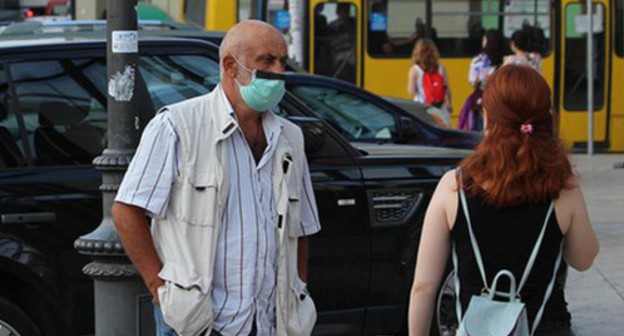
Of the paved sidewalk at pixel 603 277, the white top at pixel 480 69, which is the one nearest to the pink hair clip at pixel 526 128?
the paved sidewalk at pixel 603 277

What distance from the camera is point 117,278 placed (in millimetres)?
4777

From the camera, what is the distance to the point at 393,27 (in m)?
18.6

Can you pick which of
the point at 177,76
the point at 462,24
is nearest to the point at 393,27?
the point at 462,24

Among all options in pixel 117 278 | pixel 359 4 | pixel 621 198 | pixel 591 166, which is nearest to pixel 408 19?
pixel 359 4

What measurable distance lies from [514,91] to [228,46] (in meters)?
0.87

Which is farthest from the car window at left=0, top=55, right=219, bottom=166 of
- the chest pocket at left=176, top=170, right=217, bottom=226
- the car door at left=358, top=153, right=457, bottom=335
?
the chest pocket at left=176, top=170, right=217, bottom=226

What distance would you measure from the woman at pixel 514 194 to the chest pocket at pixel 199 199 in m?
0.64

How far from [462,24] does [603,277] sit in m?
9.32

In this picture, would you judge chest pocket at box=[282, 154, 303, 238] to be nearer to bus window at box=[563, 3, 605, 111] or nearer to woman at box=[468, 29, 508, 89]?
woman at box=[468, 29, 508, 89]

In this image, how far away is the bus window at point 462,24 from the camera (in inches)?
726

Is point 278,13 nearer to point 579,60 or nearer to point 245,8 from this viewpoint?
point 245,8

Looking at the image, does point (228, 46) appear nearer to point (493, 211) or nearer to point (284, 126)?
point (284, 126)

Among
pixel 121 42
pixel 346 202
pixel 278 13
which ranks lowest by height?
pixel 346 202

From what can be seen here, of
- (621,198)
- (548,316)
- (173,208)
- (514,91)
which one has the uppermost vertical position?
(514,91)
